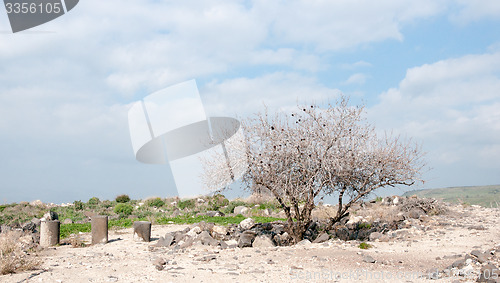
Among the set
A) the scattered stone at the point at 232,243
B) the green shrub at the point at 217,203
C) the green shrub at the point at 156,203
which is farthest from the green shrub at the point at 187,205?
the scattered stone at the point at 232,243

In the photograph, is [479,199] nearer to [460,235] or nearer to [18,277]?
[460,235]

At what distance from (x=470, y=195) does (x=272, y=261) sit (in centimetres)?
2016

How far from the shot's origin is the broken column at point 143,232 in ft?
49.8

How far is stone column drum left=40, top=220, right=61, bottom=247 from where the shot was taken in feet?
47.4

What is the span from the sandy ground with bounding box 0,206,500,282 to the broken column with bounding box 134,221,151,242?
33 centimetres

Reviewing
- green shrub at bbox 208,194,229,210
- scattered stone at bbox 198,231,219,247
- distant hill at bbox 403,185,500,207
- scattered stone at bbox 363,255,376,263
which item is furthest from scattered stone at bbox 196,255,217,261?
green shrub at bbox 208,194,229,210

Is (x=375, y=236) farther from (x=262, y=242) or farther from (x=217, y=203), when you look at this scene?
(x=217, y=203)

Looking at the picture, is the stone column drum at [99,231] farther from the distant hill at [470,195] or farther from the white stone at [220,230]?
the distant hill at [470,195]

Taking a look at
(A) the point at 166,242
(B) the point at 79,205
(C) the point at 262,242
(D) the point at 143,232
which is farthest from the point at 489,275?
(B) the point at 79,205

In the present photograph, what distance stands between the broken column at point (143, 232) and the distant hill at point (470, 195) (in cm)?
1243

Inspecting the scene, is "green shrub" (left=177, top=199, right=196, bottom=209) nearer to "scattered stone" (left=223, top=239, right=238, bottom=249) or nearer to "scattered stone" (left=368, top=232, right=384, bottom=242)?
"scattered stone" (left=223, top=239, right=238, bottom=249)

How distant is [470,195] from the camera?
25.8 meters

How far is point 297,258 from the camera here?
10.5m

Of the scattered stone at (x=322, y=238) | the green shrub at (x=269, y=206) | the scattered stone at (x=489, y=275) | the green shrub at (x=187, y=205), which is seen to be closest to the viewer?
the scattered stone at (x=489, y=275)
